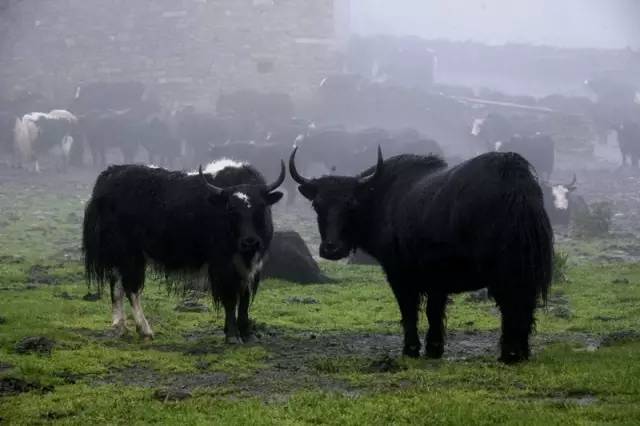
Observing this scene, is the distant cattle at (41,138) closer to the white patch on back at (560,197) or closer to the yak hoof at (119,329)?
the white patch on back at (560,197)

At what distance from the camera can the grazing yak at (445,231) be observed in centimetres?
638

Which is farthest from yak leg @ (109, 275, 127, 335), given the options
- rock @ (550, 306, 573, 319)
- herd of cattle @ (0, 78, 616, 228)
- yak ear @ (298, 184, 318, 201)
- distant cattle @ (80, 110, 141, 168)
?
distant cattle @ (80, 110, 141, 168)

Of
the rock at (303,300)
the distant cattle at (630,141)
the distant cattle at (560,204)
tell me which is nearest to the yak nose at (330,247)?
the rock at (303,300)

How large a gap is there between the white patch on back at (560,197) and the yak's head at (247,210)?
46.3 ft

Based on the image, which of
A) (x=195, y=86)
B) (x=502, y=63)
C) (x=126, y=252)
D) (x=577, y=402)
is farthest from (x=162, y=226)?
(x=502, y=63)

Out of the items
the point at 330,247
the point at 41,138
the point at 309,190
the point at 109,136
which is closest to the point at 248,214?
the point at 309,190

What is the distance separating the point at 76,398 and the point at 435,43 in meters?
52.8

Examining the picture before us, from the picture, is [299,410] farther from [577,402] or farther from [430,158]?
[430,158]

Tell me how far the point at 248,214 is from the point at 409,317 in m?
1.58

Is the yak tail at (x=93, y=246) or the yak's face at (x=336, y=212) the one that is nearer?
the yak's face at (x=336, y=212)

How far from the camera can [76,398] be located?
6020 millimetres

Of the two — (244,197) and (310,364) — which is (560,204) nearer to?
(244,197)

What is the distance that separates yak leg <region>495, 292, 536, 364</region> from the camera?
21.2 ft

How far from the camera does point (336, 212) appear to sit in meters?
7.88
